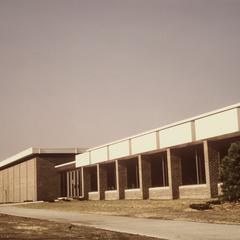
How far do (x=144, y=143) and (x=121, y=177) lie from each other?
7960 mm

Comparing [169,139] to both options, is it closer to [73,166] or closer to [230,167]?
[230,167]

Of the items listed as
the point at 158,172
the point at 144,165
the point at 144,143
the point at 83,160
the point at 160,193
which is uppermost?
the point at 144,143

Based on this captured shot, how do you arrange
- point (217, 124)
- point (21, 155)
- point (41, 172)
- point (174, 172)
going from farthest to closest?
point (21, 155)
point (41, 172)
point (174, 172)
point (217, 124)

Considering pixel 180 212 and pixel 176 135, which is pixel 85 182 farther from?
pixel 180 212

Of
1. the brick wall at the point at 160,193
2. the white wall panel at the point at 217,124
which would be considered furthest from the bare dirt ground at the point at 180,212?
the brick wall at the point at 160,193

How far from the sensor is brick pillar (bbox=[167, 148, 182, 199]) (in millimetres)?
41438

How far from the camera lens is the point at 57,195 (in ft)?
244

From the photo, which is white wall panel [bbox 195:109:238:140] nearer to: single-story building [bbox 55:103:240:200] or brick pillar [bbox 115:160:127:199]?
single-story building [bbox 55:103:240:200]

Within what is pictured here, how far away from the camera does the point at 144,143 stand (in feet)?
149

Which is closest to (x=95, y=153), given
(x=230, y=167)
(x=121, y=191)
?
(x=121, y=191)

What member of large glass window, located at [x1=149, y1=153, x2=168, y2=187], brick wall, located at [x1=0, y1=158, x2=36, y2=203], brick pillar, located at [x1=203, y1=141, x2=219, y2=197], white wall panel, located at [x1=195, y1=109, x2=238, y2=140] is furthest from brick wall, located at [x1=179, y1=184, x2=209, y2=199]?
brick wall, located at [x1=0, y1=158, x2=36, y2=203]

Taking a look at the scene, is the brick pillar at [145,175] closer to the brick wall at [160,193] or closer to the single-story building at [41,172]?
the brick wall at [160,193]

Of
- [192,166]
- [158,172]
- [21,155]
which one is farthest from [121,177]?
[21,155]

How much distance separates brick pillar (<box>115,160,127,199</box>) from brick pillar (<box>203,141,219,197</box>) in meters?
16.6
